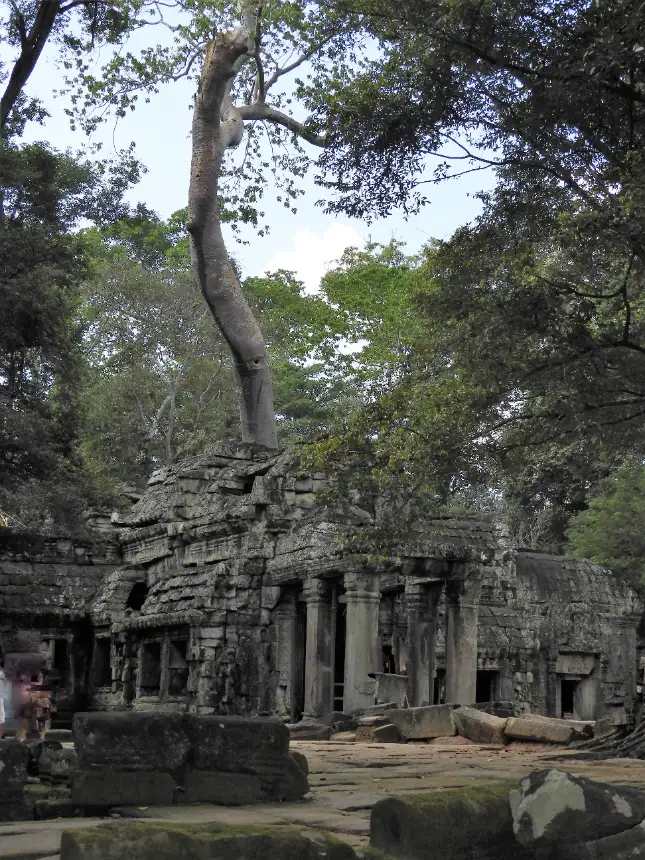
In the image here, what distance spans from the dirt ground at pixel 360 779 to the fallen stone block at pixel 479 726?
256 millimetres

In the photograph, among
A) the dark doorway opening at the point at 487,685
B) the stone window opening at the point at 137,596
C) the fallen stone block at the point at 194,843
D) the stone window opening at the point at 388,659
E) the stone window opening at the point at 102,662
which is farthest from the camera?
the stone window opening at the point at 102,662

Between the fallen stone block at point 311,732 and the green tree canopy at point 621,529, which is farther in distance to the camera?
the green tree canopy at point 621,529

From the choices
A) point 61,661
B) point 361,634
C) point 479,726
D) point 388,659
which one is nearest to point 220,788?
point 479,726

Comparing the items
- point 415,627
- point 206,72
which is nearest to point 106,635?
point 415,627

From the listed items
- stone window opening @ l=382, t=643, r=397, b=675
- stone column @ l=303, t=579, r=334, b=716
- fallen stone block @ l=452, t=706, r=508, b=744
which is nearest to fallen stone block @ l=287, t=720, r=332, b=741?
fallen stone block @ l=452, t=706, r=508, b=744

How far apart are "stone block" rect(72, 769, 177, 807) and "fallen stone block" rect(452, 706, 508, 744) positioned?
815cm

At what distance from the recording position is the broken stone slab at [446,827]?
4.85 metres

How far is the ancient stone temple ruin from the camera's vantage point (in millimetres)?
19328

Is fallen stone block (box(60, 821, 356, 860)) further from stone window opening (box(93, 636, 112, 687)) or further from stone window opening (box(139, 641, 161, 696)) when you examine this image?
stone window opening (box(93, 636, 112, 687))

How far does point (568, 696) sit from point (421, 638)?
9000mm

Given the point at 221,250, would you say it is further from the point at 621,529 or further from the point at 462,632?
the point at 621,529

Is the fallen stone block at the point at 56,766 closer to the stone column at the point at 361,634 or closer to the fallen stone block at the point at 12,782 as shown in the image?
the fallen stone block at the point at 12,782

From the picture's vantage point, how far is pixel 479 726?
14.8m

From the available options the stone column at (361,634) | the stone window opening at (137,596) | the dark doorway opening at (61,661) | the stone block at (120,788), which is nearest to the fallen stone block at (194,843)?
the stone block at (120,788)
